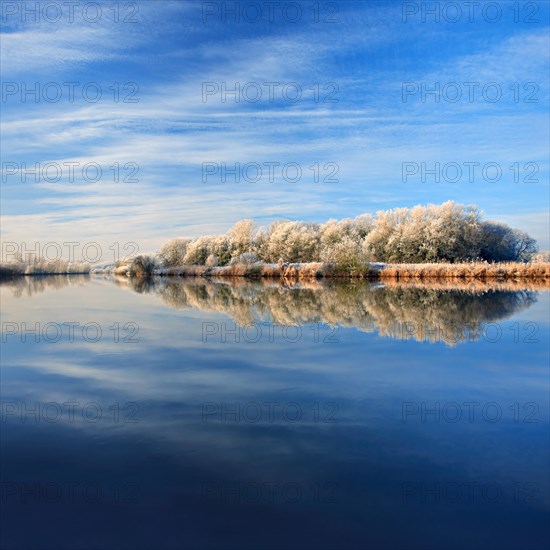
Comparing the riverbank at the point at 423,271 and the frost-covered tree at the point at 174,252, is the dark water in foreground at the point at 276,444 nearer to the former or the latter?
the riverbank at the point at 423,271

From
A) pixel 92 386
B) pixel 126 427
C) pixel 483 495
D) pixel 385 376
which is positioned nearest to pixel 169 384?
pixel 92 386

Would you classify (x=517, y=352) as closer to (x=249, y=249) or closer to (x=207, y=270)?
(x=207, y=270)

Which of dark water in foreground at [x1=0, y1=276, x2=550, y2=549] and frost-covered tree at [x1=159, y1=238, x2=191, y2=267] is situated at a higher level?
frost-covered tree at [x1=159, y1=238, x2=191, y2=267]

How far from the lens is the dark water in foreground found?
2830mm

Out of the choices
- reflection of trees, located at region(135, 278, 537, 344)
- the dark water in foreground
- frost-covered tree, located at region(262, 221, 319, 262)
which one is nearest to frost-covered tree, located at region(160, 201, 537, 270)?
frost-covered tree, located at region(262, 221, 319, 262)

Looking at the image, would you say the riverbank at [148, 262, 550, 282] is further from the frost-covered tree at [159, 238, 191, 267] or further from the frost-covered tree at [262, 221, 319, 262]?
the frost-covered tree at [159, 238, 191, 267]

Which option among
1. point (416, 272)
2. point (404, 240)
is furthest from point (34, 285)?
point (404, 240)

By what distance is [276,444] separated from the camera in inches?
157

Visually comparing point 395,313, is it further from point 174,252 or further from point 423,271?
point 174,252

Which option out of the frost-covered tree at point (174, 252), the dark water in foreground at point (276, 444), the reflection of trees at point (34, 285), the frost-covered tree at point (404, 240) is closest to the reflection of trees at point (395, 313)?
the dark water in foreground at point (276, 444)

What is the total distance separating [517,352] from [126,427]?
623 cm

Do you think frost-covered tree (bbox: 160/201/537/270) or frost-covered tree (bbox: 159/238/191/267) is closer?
frost-covered tree (bbox: 160/201/537/270)

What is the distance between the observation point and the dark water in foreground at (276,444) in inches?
111

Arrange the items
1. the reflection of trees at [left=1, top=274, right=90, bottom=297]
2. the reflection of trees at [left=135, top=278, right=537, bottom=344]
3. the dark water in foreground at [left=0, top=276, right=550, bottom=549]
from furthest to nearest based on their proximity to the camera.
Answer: the reflection of trees at [left=1, top=274, right=90, bottom=297], the reflection of trees at [left=135, top=278, right=537, bottom=344], the dark water in foreground at [left=0, top=276, right=550, bottom=549]
